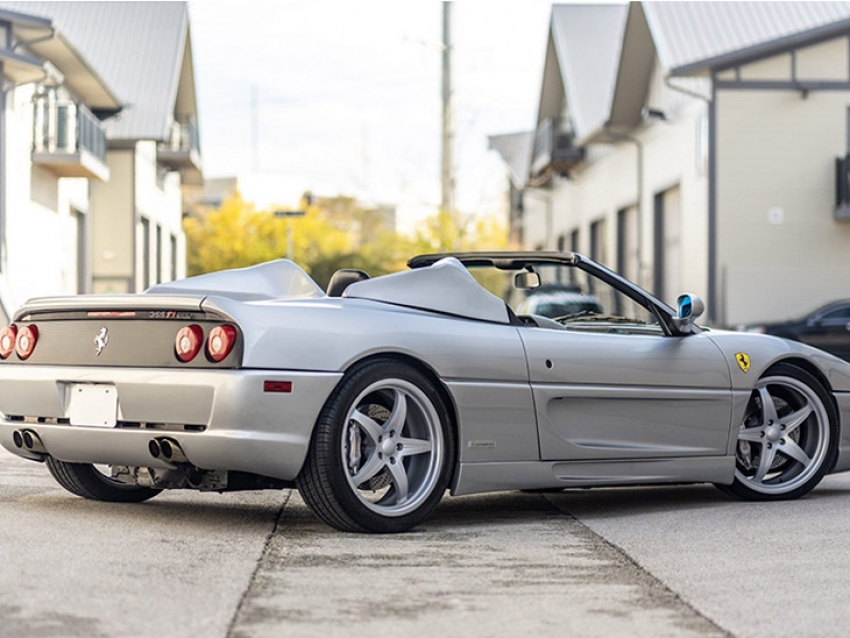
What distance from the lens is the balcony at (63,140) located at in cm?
2780

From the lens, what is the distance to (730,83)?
28.4 meters

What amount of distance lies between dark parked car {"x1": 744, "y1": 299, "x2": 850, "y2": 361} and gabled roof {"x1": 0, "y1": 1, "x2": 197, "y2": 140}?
61.0ft

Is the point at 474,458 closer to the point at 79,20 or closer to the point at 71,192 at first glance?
the point at 71,192

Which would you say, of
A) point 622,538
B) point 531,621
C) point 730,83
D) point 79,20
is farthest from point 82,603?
point 79,20

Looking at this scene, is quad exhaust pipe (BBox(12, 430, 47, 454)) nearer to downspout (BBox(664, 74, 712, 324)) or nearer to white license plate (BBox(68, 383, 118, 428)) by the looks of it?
white license plate (BBox(68, 383, 118, 428))

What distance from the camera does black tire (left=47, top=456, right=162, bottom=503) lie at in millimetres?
6910

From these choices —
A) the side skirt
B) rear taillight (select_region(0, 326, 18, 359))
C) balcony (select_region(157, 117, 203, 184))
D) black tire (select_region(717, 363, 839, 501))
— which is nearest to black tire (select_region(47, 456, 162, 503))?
rear taillight (select_region(0, 326, 18, 359))

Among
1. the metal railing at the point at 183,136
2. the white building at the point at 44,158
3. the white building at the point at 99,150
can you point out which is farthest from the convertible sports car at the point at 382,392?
the metal railing at the point at 183,136

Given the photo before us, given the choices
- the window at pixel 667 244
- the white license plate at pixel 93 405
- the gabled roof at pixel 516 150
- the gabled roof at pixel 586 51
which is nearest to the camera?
the white license plate at pixel 93 405

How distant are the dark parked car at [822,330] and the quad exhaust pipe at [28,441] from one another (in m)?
18.4

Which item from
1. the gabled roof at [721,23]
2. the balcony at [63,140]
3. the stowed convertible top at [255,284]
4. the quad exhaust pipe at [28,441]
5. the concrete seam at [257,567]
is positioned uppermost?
the gabled roof at [721,23]

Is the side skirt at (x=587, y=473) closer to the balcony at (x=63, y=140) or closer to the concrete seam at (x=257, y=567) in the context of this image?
the concrete seam at (x=257, y=567)


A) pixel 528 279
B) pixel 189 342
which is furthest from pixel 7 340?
pixel 528 279

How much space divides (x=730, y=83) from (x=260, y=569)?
24.8 metres
